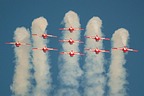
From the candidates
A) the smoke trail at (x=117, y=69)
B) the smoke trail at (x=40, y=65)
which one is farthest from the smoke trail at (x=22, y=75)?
the smoke trail at (x=117, y=69)

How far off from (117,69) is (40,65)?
9.05m

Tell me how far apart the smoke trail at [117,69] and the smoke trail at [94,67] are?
1064 millimetres

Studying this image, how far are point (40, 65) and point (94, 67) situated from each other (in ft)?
20.8

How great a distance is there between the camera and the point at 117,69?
4112 centimetres

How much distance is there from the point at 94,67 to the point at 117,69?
2.70m

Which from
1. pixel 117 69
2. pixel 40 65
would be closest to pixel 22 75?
pixel 40 65

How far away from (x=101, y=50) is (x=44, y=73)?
7226mm

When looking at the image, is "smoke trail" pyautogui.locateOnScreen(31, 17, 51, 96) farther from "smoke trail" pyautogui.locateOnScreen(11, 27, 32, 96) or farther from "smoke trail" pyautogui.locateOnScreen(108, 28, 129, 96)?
"smoke trail" pyautogui.locateOnScreen(108, 28, 129, 96)

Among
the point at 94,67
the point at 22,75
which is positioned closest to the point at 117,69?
the point at 94,67

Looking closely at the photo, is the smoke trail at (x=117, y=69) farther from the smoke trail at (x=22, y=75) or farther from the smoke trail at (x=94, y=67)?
the smoke trail at (x=22, y=75)

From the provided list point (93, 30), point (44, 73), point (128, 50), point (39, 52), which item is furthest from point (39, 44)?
point (128, 50)

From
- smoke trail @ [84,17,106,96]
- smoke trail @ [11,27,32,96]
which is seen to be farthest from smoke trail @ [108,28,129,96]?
smoke trail @ [11,27,32,96]

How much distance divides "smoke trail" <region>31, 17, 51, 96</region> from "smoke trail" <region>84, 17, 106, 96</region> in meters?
4.68

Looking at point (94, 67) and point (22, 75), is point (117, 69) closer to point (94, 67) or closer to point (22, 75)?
point (94, 67)
